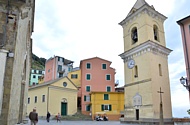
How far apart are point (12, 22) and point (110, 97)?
27720mm

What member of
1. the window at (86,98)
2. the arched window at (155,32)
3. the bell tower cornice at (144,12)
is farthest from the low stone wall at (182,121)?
the window at (86,98)

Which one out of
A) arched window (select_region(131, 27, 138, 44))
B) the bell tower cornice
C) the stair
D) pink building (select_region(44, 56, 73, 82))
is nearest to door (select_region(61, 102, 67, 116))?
the stair

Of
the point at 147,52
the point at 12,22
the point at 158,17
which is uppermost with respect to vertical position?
the point at 158,17

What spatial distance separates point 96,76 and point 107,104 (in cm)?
611

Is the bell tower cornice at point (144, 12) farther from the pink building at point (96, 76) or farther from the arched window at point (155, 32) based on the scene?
the pink building at point (96, 76)

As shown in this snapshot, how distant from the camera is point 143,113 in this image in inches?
827

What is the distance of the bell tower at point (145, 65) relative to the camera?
20781mm

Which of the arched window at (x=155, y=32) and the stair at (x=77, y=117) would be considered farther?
the stair at (x=77, y=117)

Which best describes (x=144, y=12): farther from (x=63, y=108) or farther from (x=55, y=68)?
(x=55, y=68)

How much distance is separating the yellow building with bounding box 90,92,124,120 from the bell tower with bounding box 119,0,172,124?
1029 cm

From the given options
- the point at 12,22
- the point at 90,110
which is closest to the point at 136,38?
the point at 90,110

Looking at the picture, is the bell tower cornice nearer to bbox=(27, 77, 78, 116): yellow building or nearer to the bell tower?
the bell tower

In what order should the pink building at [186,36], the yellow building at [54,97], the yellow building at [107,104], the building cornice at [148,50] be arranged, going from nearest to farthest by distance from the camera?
1. the pink building at [186,36]
2. the building cornice at [148,50]
3. the yellow building at [54,97]
4. the yellow building at [107,104]

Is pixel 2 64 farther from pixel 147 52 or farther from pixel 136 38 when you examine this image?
pixel 136 38
